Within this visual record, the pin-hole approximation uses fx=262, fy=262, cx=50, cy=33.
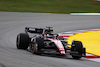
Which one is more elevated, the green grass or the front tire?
the green grass

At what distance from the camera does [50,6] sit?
23.7 meters

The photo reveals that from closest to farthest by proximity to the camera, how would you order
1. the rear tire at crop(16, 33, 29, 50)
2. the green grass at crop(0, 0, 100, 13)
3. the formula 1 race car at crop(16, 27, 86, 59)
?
the formula 1 race car at crop(16, 27, 86, 59) < the rear tire at crop(16, 33, 29, 50) < the green grass at crop(0, 0, 100, 13)

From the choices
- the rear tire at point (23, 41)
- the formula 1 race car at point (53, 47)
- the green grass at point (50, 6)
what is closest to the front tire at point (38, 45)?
the formula 1 race car at point (53, 47)

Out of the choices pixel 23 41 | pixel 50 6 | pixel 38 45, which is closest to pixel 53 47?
pixel 38 45

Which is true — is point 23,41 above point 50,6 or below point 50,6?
below

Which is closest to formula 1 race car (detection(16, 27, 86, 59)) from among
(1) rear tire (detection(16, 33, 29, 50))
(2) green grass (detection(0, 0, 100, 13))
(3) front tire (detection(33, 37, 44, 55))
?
(3) front tire (detection(33, 37, 44, 55))

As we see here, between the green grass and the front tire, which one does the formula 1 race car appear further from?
the green grass

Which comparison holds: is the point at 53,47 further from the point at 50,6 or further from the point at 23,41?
the point at 50,6

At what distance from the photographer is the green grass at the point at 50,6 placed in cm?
2191

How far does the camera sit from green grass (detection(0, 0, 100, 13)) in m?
21.9

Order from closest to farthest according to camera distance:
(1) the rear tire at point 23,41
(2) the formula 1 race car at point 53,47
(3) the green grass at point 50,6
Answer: (2) the formula 1 race car at point 53,47 < (1) the rear tire at point 23,41 < (3) the green grass at point 50,6

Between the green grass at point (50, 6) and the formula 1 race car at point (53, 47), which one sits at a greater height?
the green grass at point (50, 6)

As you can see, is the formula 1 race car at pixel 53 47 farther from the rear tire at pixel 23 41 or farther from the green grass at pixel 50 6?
the green grass at pixel 50 6

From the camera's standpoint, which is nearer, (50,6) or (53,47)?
(53,47)
